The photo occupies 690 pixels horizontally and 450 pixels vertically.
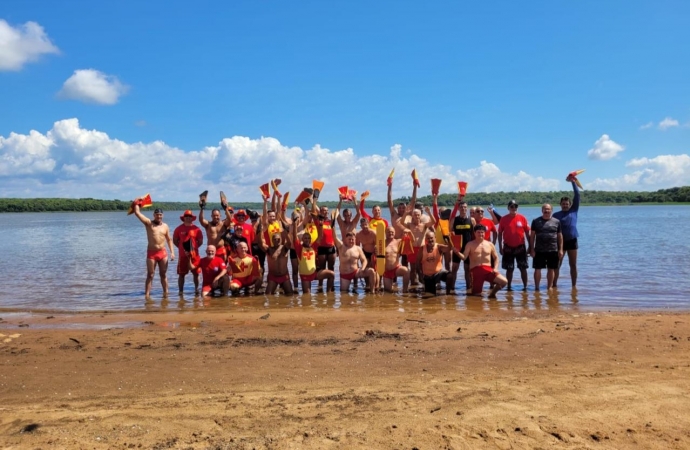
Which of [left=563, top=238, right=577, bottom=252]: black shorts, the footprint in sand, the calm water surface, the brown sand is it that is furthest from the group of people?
the footprint in sand

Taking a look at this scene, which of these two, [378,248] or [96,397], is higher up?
[378,248]

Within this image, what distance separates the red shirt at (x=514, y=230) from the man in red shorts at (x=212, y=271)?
551cm

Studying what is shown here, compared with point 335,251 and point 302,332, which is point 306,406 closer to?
point 302,332

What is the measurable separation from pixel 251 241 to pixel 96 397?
6344 mm

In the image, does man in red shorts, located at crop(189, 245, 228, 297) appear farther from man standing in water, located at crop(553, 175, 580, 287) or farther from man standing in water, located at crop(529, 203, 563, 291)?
man standing in water, located at crop(553, 175, 580, 287)

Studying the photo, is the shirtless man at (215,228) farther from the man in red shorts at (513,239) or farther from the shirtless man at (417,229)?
the man in red shorts at (513,239)

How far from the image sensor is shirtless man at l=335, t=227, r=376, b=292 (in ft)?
33.1

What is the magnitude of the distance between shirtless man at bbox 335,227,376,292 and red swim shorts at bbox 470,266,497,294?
189 centimetres

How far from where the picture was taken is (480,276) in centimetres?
955

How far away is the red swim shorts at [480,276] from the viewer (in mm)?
9406

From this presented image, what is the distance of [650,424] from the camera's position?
3621 millimetres

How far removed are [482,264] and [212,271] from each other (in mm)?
5125

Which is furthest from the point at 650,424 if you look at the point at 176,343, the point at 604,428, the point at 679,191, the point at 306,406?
the point at 679,191

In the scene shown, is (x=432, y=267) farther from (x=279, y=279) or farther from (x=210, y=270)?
(x=210, y=270)
